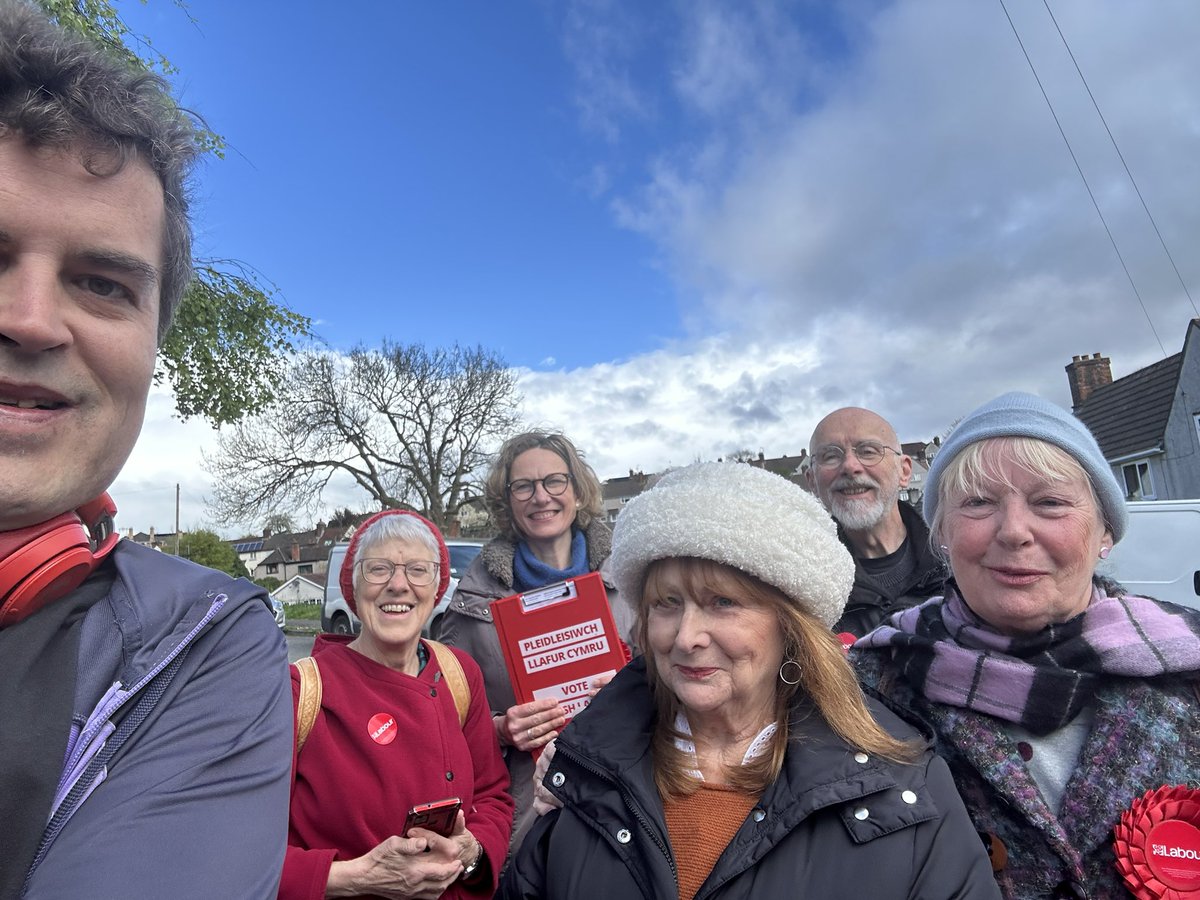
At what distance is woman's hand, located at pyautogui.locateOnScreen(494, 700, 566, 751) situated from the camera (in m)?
2.48

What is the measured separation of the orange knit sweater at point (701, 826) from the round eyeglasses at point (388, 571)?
1353 millimetres

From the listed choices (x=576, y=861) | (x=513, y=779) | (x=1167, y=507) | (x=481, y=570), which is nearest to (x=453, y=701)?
(x=513, y=779)

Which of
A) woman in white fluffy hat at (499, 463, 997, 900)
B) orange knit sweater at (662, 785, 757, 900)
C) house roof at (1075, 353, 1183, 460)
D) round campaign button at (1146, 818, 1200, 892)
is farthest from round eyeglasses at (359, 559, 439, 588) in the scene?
house roof at (1075, 353, 1183, 460)

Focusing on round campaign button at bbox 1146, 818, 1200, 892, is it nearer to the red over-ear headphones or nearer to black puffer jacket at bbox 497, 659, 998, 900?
black puffer jacket at bbox 497, 659, 998, 900

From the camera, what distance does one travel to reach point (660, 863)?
1570mm

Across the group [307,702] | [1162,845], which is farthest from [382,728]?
[1162,845]

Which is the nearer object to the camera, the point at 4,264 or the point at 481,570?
the point at 4,264

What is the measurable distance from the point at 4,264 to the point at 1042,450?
79.8 inches

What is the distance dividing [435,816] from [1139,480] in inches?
1045

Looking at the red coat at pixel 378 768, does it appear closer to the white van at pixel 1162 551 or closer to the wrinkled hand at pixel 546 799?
the wrinkled hand at pixel 546 799

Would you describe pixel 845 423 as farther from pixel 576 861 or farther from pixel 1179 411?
pixel 1179 411

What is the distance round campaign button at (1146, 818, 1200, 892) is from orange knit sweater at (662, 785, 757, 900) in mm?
770

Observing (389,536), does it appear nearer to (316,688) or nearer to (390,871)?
(316,688)

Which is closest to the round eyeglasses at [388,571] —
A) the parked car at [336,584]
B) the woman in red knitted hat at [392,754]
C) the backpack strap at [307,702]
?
the woman in red knitted hat at [392,754]
